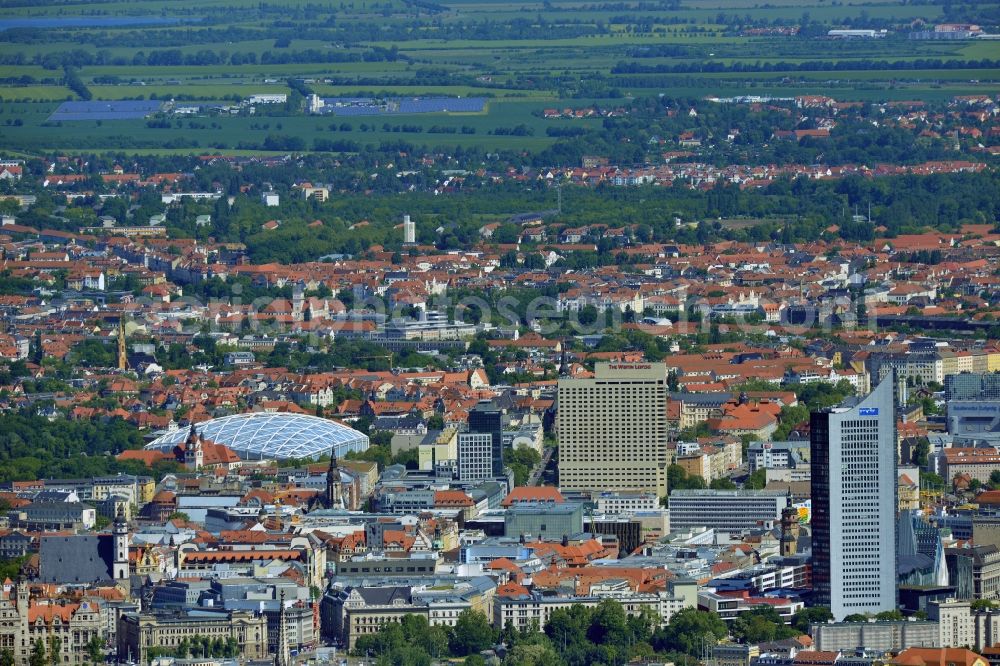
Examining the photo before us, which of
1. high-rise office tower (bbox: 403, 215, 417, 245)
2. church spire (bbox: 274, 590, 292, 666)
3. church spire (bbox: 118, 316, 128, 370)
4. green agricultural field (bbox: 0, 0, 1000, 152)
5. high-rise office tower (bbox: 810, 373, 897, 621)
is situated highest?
green agricultural field (bbox: 0, 0, 1000, 152)

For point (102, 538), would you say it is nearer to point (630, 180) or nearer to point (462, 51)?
point (630, 180)

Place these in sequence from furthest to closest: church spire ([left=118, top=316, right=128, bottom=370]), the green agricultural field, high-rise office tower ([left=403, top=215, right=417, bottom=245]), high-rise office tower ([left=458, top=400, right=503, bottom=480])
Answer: the green agricultural field < high-rise office tower ([left=403, top=215, right=417, bottom=245]) < church spire ([left=118, top=316, right=128, bottom=370]) < high-rise office tower ([left=458, top=400, right=503, bottom=480])

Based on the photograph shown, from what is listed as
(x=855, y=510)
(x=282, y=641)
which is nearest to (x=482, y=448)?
(x=855, y=510)

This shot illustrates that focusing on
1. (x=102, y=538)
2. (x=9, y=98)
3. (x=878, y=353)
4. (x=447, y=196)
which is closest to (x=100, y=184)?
(x=447, y=196)

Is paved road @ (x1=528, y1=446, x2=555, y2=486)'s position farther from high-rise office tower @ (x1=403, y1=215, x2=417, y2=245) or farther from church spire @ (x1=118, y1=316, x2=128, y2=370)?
high-rise office tower @ (x1=403, y1=215, x2=417, y2=245)

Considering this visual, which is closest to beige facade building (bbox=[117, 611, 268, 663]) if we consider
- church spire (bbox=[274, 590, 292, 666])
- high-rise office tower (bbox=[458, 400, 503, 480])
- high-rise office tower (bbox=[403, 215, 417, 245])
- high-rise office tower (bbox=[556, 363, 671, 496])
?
church spire (bbox=[274, 590, 292, 666])

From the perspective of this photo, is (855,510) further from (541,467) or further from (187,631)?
(541,467)
